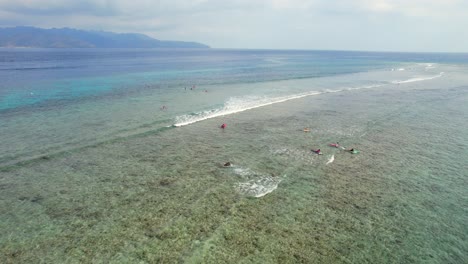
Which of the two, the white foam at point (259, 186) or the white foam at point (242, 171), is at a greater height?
the white foam at point (242, 171)

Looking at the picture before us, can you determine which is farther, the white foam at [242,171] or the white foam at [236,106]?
the white foam at [236,106]

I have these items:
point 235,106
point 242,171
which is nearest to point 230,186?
point 242,171

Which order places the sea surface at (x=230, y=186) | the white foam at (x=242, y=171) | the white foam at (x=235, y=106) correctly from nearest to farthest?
1. the sea surface at (x=230, y=186)
2. the white foam at (x=242, y=171)
3. the white foam at (x=235, y=106)

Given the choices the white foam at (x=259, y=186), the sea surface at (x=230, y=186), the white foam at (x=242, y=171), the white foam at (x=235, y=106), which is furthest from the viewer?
the white foam at (x=235, y=106)

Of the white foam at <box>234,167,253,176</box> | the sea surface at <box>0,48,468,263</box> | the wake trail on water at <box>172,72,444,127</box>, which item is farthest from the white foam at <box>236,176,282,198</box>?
the wake trail on water at <box>172,72,444,127</box>

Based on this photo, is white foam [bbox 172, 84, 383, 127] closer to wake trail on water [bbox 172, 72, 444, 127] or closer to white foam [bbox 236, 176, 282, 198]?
wake trail on water [bbox 172, 72, 444, 127]

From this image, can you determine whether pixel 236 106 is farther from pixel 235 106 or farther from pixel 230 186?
pixel 230 186

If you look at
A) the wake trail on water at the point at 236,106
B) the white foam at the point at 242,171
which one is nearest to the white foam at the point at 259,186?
the white foam at the point at 242,171

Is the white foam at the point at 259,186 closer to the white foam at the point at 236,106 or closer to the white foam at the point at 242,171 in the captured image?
the white foam at the point at 242,171
